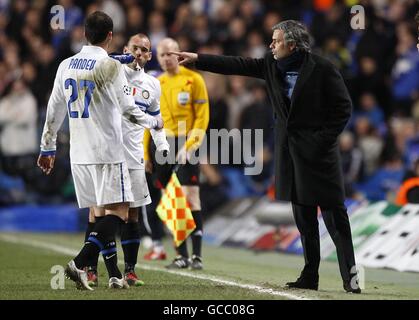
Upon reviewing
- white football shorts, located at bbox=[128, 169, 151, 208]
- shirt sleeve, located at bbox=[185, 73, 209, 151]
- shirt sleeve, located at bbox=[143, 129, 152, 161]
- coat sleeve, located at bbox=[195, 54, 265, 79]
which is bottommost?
white football shorts, located at bbox=[128, 169, 151, 208]

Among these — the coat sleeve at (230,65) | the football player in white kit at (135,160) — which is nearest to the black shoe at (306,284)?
the football player in white kit at (135,160)

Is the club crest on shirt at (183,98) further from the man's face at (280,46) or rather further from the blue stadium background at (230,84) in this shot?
the blue stadium background at (230,84)

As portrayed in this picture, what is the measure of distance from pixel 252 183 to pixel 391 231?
542cm

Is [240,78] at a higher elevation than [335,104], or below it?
higher

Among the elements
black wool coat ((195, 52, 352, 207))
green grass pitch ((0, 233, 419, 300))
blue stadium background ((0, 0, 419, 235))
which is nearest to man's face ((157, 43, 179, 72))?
green grass pitch ((0, 233, 419, 300))

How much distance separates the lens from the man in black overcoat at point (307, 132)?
877 centimetres

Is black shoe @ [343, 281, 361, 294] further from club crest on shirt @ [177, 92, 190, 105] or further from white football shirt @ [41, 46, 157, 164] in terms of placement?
club crest on shirt @ [177, 92, 190, 105]

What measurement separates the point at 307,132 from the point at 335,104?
1.04 ft

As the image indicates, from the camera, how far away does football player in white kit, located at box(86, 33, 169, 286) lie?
9.18m

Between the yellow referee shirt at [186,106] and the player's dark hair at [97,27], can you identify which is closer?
the player's dark hair at [97,27]

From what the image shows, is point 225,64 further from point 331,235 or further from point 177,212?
point 177,212

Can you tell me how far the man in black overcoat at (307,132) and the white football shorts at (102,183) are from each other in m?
1.16

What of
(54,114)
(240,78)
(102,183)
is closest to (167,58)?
(54,114)

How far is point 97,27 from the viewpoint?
8.52 m
